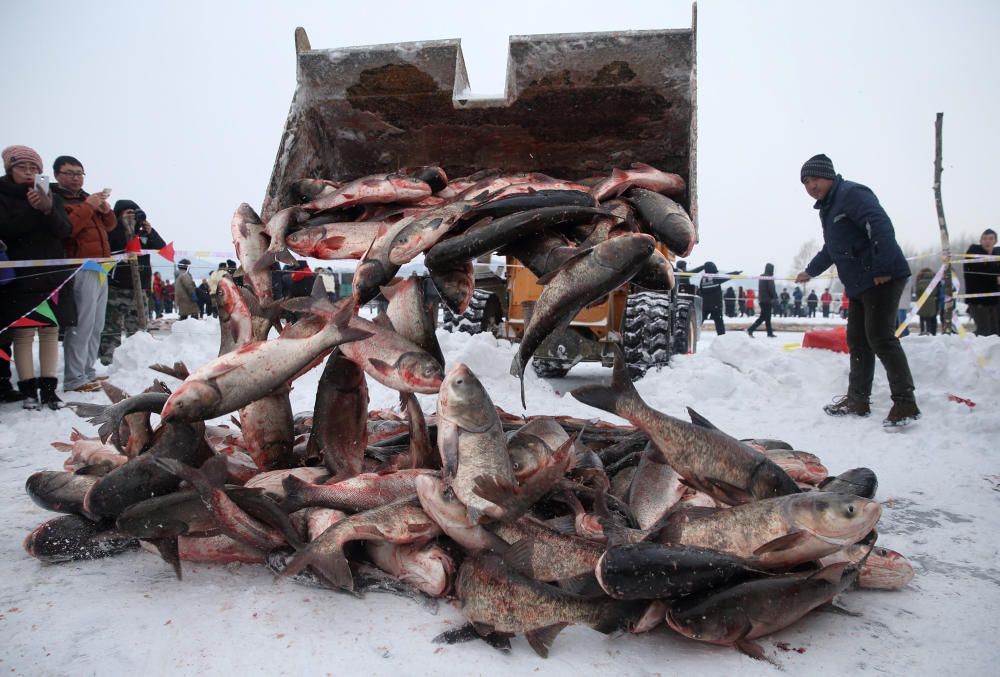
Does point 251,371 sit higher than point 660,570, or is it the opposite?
point 251,371

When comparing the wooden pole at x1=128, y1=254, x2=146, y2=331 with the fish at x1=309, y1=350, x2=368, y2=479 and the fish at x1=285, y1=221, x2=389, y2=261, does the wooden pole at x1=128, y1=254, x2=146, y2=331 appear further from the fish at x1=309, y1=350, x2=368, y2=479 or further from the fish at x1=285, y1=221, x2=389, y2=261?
the fish at x1=309, y1=350, x2=368, y2=479

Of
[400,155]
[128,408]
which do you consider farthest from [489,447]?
[400,155]

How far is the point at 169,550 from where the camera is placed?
2607mm

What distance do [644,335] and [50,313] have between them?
23.1 feet

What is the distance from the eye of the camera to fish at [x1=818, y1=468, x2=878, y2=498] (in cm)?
283

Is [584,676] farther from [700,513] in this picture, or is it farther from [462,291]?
[462,291]

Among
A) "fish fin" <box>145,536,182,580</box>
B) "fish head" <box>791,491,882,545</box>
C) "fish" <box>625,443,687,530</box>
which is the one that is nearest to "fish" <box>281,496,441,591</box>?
"fish fin" <box>145,536,182,580</box>

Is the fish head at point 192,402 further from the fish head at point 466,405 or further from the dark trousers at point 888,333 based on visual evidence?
the dark trousers at point 888,333

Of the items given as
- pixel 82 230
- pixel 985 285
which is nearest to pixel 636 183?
pixel 82 230

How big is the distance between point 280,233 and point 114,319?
8.17m

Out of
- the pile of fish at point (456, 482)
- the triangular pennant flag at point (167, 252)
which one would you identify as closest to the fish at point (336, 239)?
the pile of fish at point (456, 482)

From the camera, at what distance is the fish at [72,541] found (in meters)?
2.84

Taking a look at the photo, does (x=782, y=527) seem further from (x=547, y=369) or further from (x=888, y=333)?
(x=547, y=369)

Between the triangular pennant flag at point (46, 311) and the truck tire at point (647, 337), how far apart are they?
266 inches
